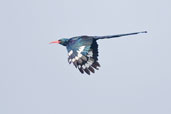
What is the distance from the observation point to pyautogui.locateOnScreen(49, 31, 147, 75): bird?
29.0 m

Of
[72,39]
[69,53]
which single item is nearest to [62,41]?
[72,39]

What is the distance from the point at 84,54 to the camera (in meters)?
29.5

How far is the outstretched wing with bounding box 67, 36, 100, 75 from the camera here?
29.0 meters

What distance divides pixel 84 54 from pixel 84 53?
0.22 ft

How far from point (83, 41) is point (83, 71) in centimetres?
236

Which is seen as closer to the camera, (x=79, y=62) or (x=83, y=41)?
(x=79, y=62)

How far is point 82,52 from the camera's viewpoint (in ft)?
96.7

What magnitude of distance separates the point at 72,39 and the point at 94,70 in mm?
3270

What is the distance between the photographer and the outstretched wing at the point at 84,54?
29034 millimetres

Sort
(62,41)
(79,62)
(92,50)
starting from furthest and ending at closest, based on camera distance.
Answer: (62,41) → (92,50) → (79,62)

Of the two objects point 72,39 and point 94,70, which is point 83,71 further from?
point 72,39

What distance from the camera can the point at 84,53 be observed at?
29547 mm

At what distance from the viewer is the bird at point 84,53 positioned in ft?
95.3

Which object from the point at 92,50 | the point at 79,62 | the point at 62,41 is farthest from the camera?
the point at 62,41
